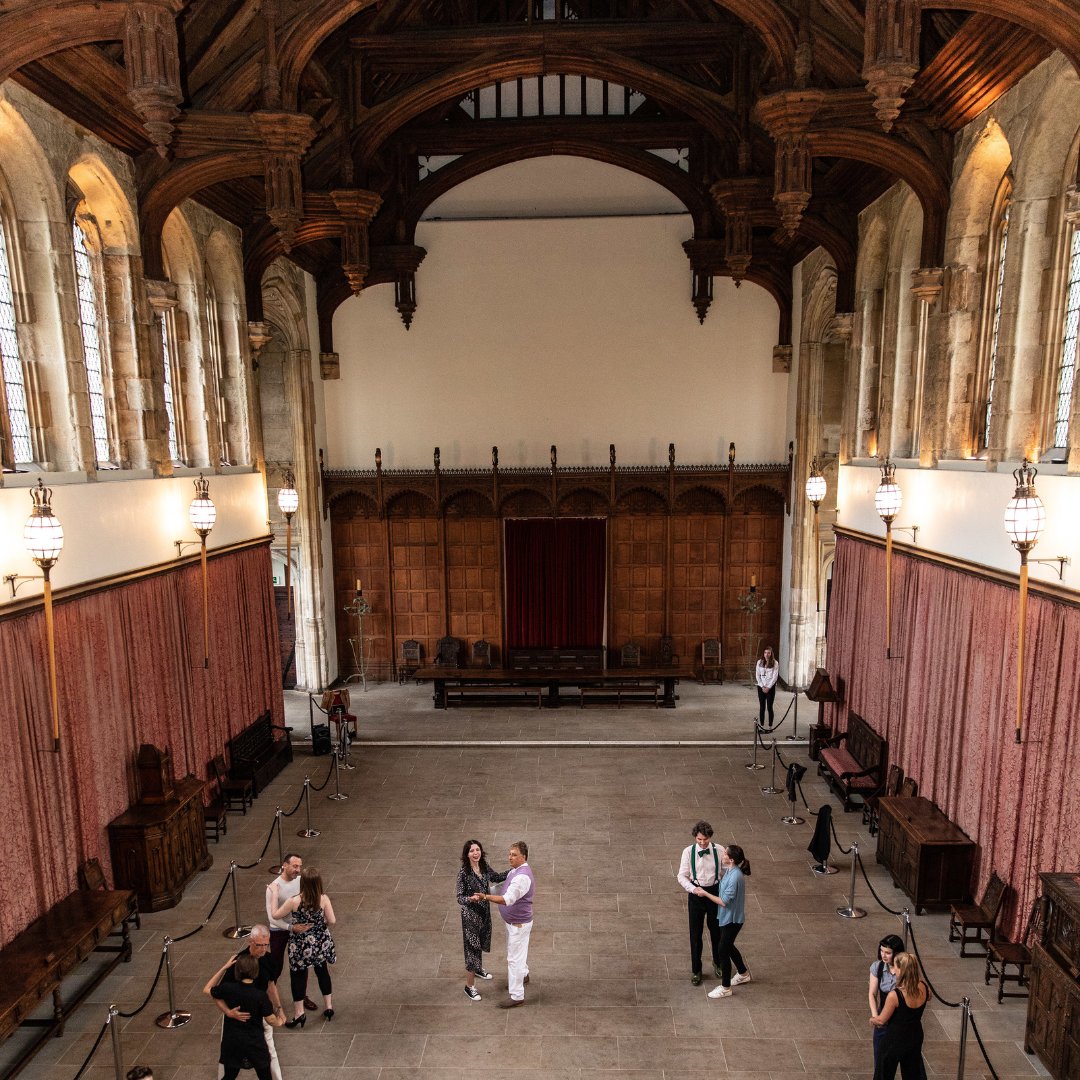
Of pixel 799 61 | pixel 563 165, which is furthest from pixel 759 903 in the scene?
pixel 563 165

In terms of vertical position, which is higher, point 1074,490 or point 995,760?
point 1074,490

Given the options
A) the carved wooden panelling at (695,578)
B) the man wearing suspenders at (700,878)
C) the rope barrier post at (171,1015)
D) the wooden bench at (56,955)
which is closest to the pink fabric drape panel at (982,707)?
the man wearing suspenders at (700,878)

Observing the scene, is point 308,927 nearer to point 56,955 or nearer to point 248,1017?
point 248,1017

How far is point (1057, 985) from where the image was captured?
5.58m

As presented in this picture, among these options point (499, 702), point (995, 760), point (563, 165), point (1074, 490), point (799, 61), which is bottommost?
point (499, 702)

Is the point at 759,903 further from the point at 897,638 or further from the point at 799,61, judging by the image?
the point at 799,61

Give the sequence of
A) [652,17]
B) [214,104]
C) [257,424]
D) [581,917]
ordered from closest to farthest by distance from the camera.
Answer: [581,917]
[214,104]
[652,17]
[257,424]

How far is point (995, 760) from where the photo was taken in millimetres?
7312

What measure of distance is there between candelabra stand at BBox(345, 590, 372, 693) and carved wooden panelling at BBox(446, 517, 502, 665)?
5.86 feet

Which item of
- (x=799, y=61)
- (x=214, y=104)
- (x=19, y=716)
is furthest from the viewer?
(x=214, y=104)

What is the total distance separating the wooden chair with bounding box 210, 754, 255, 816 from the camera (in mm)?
10258

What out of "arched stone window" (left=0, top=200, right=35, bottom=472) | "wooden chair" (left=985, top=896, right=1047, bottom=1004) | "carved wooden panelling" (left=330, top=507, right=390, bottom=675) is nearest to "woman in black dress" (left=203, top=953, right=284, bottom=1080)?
"arched stone window" (left=0, top=200, right=35, bottom=472)

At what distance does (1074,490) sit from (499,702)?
35.5 ft

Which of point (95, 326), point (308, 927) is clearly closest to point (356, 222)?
point (95, 326)
